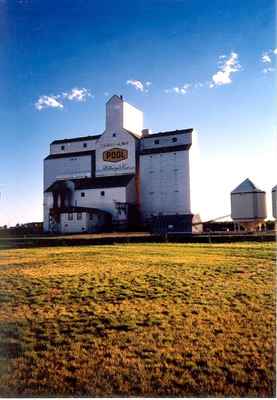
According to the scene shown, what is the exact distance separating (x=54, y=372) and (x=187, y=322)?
334 cm

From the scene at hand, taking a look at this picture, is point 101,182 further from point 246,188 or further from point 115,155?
point 246,188

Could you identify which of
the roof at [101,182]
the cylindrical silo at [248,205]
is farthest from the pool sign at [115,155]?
the cylindrical silo at [248,205]

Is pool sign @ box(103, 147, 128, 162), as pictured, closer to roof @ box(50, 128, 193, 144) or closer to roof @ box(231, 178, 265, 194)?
roof @ box(50, 128, 193, 144)

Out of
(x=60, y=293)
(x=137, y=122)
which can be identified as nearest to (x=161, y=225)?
(x=137, y=122)

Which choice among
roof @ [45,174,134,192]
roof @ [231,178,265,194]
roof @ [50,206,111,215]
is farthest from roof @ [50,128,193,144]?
roof @ [231,178,265,194]

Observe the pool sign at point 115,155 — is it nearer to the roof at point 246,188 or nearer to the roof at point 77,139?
the roof at point 77,139

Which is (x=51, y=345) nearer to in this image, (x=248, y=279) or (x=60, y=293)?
(x=60, y=293)

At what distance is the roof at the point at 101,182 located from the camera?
155 feet

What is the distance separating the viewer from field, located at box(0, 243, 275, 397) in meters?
6.93

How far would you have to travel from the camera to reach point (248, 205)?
100 feet

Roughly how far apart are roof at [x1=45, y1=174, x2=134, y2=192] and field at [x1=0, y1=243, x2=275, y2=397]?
33.2 meters

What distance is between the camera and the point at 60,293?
37.1 feet

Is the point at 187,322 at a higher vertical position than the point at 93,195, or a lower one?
lower

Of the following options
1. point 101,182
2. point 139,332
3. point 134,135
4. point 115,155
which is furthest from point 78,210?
point 139,332
